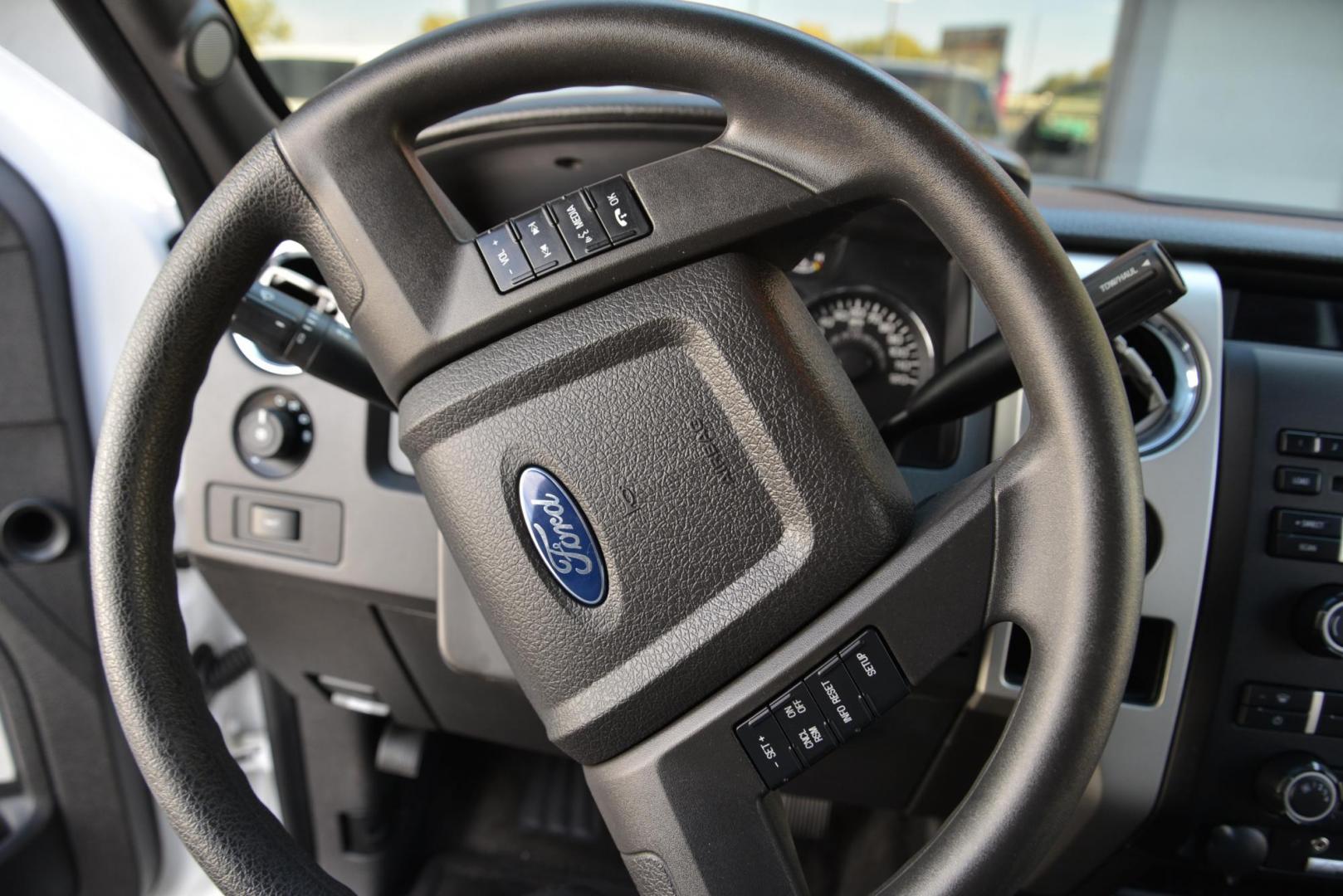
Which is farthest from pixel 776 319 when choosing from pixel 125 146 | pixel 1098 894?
pixel 125 146

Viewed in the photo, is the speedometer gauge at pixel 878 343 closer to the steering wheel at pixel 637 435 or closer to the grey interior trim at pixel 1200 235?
the grey interior trim at pixel 1200 235

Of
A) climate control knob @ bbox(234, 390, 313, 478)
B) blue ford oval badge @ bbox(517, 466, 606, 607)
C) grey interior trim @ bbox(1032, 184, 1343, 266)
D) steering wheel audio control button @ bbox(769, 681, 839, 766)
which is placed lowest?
climate control knob @ bbox(234, 390, 313, 478)

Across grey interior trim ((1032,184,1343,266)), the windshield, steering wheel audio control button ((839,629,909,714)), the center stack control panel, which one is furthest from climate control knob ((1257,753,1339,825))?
the windshield

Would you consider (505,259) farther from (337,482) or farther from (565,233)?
(337,482)

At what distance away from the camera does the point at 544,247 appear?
599 mm

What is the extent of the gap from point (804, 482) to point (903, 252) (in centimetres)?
48

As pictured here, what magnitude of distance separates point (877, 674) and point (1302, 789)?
0.63 meters

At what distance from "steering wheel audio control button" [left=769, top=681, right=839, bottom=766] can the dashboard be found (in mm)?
287

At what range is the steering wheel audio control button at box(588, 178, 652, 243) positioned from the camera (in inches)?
23.4

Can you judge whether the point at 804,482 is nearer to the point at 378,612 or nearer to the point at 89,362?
the point at 378,612

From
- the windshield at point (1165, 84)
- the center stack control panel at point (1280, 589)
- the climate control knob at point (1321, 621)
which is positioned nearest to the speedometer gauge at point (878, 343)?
the center stack control panel at point (1280, 589)

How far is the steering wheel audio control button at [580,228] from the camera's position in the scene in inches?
23.4

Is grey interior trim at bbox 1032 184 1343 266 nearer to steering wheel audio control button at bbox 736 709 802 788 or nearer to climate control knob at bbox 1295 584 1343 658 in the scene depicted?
climate control knob at bbox 1295 584 1343 658

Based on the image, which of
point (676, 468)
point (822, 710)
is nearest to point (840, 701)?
point (822, 710)
